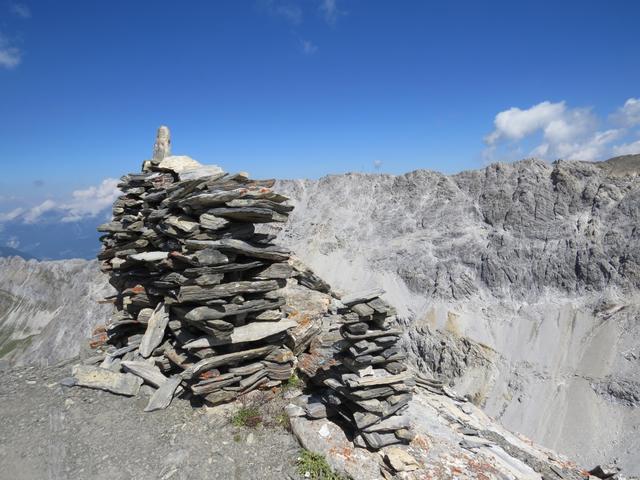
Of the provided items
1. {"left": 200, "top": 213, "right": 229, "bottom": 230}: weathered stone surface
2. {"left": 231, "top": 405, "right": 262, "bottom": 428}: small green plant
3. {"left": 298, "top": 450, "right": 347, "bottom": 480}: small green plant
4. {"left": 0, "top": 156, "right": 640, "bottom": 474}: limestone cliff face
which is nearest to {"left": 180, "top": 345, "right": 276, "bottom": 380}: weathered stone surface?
{"left": 231, "top": 405, "right": 262, "bottom": 428}: small green plant

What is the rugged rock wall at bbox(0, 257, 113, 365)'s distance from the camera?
6744 centimetres

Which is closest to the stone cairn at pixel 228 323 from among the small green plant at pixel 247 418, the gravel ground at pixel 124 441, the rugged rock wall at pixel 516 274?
the gravel ground at pixel 124 441

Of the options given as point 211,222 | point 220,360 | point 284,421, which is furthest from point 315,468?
point 211,222

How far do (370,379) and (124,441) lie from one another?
22.5 ft

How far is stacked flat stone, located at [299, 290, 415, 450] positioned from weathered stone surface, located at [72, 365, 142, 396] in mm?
5787

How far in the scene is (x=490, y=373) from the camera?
52.7 meters

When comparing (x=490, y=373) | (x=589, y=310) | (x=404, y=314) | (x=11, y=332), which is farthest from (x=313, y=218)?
(x=11, y=332)

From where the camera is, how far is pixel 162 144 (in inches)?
605

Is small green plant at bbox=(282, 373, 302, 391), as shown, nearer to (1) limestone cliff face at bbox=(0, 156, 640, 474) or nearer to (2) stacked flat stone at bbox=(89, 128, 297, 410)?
(2) stacked flat stone at bbox=(89, 128, 297, 410)

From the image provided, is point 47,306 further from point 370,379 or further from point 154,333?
point 370,379

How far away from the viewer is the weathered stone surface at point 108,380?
477 inches

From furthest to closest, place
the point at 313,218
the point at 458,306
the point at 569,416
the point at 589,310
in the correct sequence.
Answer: the point at 313,218 < the point at 458,306 < the point at 589,310 < the point at 569,416

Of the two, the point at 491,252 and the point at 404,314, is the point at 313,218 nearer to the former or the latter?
the point at 404,314

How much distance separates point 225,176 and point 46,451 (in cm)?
883
